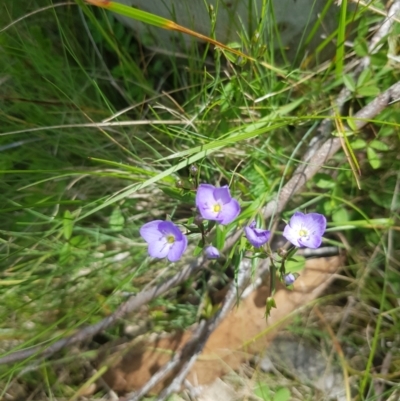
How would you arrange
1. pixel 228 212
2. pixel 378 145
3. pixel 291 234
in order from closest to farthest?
pixel 228 212 < pixel 291 234 < pixel 378 145

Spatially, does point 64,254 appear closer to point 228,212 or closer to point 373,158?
point 228,212

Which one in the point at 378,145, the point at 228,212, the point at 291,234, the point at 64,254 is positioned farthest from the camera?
the point at 64,254

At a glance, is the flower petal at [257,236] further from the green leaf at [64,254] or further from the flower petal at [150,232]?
the green leaf at [64,254]

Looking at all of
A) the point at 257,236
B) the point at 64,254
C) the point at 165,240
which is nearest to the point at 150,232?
the point at 165,240

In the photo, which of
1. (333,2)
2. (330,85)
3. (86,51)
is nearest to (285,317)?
(330,85)

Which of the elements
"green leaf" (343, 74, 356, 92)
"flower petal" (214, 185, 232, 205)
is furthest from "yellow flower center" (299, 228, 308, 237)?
"green leaf" (343, 74, 356, 92)

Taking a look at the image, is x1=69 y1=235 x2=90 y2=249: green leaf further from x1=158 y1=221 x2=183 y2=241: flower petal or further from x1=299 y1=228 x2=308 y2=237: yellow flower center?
x1=299 y1=228 x2=308 y2=237: yellow flower center

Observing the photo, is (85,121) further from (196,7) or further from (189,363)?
(189,363)

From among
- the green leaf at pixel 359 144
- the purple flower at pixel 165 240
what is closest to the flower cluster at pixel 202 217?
the purple flower at pixel 165 240
